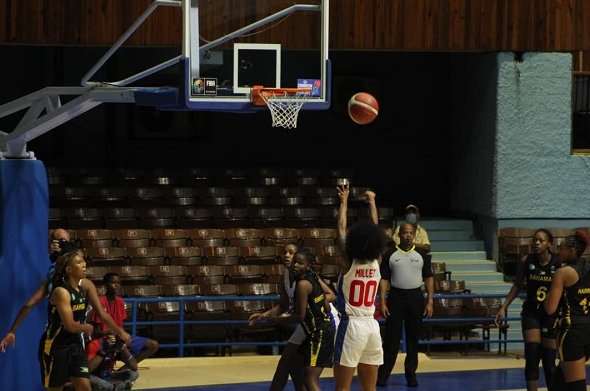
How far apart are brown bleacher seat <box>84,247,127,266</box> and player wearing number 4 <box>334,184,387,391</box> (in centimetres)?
807

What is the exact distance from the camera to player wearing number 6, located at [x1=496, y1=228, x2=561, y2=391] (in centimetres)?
1280

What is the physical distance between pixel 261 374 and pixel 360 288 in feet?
15.1

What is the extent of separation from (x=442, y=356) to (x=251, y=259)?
3290 mm

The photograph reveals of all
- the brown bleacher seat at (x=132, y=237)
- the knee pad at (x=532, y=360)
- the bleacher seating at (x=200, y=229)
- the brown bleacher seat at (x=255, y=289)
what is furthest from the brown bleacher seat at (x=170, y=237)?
the knee pad at (x=532, y=360)

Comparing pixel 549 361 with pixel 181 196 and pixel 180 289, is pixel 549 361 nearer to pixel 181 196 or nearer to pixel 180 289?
pixel 180 289

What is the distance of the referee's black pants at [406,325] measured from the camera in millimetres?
14406

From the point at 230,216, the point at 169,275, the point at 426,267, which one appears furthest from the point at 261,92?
the point at 230,216

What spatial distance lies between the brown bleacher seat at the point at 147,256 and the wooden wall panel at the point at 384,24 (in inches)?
130

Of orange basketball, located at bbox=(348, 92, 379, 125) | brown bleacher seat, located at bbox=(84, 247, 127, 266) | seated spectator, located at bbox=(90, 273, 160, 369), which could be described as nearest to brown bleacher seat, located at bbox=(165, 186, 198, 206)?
brown bleacher seat, located at bbox=(84, 247, 127, 266)

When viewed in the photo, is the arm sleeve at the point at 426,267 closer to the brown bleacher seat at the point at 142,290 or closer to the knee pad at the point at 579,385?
the knee pad at the point at 579,385

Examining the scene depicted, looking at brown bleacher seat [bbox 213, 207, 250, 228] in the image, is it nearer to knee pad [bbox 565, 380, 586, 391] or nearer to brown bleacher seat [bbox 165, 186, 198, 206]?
brown bleacher seat [bbox 165, 186, 198, 206]

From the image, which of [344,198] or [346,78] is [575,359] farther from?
[346,78]

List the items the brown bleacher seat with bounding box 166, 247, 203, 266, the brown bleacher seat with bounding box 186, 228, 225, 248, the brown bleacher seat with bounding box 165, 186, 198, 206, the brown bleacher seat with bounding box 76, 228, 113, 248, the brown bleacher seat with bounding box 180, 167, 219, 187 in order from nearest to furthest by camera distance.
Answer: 1. the brown bleacher seat with bounding box 166, 247, 203, 266
2. the brown bleacher seat with bounding box 76, 228, 113, 248
3. the brown bleacher seat with bounding box 186, 228, 225, 248
4. the brown bleacher seat with bounding box 165, 186, 198, 206
5. the brown bleacher seat with bounding box 180, 167, 219, 187

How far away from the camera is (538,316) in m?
12.9
